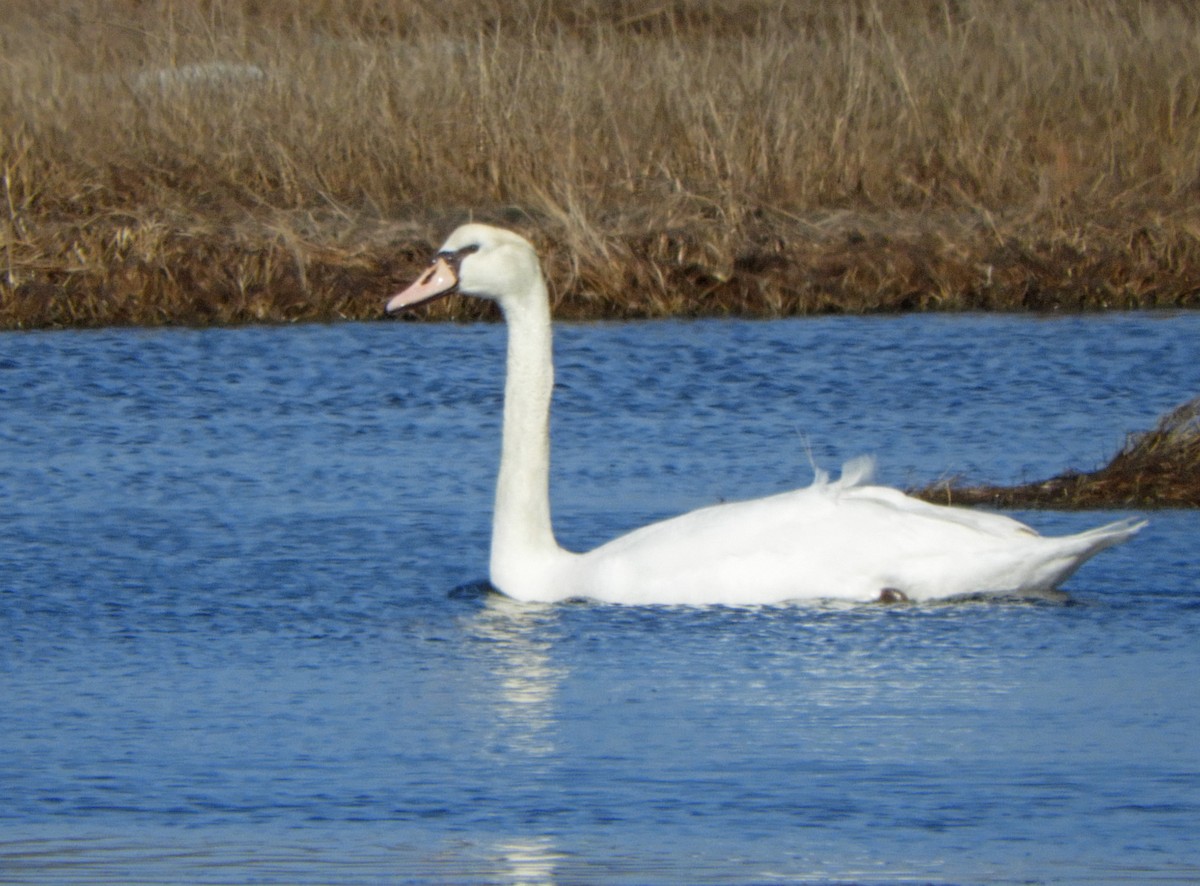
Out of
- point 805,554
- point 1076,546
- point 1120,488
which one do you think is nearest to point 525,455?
point 805,554

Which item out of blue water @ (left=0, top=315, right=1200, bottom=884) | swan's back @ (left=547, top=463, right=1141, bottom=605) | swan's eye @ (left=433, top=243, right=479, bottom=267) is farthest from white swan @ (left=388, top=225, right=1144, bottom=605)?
swan's eye @ (left=433, top=243, right=479, bottom=267)

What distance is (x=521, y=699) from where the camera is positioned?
6043 mm

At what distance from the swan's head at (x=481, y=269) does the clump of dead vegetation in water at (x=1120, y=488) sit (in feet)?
6.07

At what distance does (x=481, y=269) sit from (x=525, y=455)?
0.59 meters

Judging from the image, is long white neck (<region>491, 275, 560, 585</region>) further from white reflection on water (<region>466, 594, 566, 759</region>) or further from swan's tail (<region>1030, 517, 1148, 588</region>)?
swan's tail (<region>1030, 517, 1148, 588</region>)

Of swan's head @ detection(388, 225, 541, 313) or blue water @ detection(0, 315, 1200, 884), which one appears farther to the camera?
swan's head @ detection(388, 225, 541, 313)

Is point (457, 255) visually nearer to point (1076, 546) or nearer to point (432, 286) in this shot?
point (432, 286)

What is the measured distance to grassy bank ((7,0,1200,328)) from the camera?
14047 millimetres

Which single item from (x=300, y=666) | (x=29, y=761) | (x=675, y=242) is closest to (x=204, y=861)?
(x=29, y=761)

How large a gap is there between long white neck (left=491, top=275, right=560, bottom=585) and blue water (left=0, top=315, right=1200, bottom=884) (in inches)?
5.6

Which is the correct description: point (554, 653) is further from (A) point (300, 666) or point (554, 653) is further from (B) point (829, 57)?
(B) point (829, 57)

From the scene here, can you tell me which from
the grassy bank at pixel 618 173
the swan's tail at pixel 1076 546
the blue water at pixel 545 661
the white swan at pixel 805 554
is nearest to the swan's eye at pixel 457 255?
the white swan at pixel 805 554

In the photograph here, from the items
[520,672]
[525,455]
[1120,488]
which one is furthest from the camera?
[1120,488]

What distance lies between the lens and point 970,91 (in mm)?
15719
